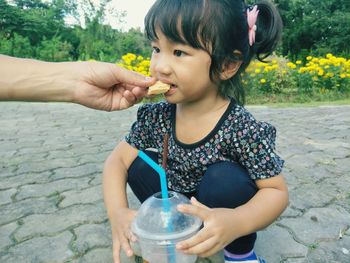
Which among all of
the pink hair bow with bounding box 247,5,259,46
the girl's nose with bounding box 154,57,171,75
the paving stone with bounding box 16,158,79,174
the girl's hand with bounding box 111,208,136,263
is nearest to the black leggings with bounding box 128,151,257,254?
the girl's hand with bounding box 111,208,136,263

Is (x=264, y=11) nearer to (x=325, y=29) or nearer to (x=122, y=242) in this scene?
(x=122, y=242)

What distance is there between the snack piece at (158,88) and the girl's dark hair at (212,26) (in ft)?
0.58

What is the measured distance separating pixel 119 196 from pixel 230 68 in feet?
2.36

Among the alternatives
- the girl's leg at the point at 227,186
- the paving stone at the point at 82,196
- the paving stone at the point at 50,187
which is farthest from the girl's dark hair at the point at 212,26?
the paving stone at the point at 50,187

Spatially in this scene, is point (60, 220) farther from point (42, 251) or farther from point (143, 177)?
point (143, 177)

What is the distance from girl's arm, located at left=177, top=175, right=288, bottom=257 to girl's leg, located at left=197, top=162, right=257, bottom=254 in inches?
1.6

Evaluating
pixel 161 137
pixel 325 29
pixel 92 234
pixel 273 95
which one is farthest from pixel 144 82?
pixel 325 29

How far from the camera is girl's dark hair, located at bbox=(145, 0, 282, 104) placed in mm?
1464

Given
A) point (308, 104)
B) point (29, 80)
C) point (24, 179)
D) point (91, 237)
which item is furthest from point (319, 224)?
point (308, 104)

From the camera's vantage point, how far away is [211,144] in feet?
5.11

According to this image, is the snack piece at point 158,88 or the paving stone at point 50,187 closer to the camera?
the snack piece at point 158,88

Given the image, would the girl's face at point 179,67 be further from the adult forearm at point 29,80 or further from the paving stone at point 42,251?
the paving stone at point 42,251

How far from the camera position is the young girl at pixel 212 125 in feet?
4.75

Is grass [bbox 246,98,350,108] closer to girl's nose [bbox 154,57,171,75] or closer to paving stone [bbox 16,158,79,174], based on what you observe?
paving stone [bbox 16,158,79,174]
